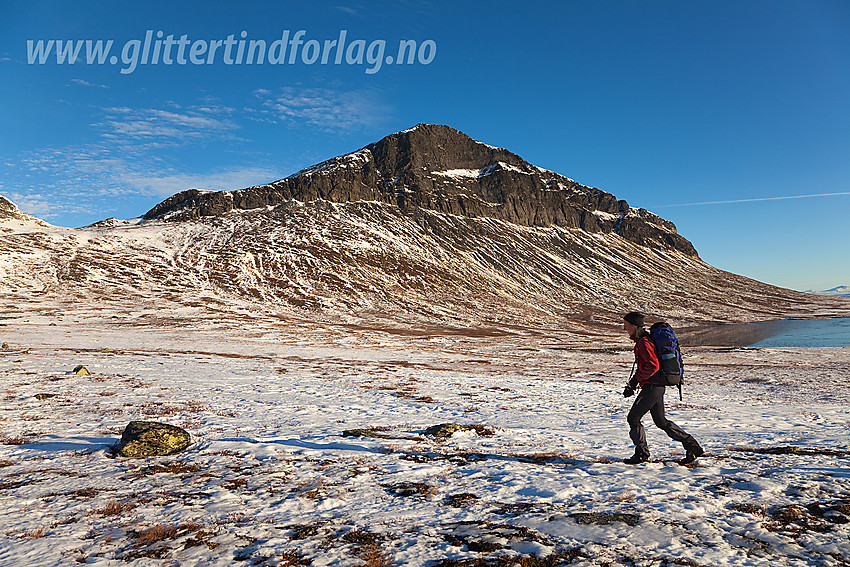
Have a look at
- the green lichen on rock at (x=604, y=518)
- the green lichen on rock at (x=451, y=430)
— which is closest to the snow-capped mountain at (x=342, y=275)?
the green lichen on rock at (x=451, y=430)

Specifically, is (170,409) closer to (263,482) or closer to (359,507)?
(263,482)

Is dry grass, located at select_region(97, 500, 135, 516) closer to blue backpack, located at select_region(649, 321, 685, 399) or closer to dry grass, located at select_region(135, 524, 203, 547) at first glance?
dry grass, located at select_region(135, 524, 203, 547)

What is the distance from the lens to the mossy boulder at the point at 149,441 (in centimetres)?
1141

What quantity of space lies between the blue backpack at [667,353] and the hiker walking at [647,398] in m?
0.08

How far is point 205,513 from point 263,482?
5.54 feet

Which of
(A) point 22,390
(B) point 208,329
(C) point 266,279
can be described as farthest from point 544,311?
(A) point 22,390

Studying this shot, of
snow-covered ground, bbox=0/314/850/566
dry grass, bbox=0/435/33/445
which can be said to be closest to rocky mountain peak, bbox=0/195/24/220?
snow-covered ground, bbox=0/314/850/566

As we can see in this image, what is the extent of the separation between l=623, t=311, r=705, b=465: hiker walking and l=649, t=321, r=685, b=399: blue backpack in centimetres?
8

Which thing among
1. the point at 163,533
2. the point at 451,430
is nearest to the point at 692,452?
the point at 451,430

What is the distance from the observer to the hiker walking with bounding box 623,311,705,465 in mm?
10406

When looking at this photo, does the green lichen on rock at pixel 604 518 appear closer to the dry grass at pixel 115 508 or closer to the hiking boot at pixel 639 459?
Answer: the hiking boot at pixel 639 459

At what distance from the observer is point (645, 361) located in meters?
10.5

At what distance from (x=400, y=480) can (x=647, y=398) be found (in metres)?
6.10

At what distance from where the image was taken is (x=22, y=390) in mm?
18547
